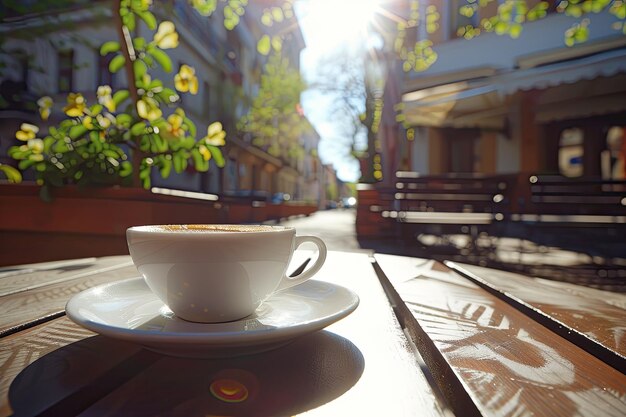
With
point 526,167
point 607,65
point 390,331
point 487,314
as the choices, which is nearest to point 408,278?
point 487,314

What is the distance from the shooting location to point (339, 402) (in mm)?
309

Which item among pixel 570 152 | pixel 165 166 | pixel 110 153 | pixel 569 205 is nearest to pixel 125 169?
pixel 110 153

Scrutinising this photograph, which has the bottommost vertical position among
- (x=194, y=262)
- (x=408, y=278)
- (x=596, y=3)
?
(x=408, y=278)

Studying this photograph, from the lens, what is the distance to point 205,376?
0.35 meters

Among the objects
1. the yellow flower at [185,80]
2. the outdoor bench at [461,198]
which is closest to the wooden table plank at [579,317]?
the yellow flower at [185,80]

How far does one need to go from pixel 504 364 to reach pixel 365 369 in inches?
5.5

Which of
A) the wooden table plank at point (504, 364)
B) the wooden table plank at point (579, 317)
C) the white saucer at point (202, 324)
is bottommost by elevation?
the wooden table plank at point (579, 317)

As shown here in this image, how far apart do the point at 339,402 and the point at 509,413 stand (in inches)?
4.9

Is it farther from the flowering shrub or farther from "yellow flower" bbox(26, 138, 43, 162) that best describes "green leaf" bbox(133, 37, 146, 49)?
"yellow flower" bbox(26, 138, 43, 162)

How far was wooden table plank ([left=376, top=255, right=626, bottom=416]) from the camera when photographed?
0.31m

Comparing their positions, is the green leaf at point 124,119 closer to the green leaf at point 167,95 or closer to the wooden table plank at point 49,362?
the green leaf at point 167,95

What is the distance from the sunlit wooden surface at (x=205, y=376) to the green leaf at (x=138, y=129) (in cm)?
221

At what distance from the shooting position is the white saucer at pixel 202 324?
35 centimetres

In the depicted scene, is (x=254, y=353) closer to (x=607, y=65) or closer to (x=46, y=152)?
(x=46, y=152)
